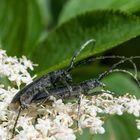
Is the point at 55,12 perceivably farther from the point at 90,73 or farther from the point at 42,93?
the point at 42,93

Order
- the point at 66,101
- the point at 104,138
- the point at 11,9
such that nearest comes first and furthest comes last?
the point at 66,101 < the point at 104,138 < the point at 11,9

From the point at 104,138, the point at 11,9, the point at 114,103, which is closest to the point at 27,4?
the point at 11,9

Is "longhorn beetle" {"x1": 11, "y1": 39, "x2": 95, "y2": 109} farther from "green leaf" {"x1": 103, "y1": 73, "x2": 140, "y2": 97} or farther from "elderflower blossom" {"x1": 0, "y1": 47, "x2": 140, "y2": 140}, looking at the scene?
"green leaf" {"x1": 103, "y1": 73, "x2": 140, "y2": 97}

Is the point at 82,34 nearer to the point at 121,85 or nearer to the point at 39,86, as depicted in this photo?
the point at 121,85

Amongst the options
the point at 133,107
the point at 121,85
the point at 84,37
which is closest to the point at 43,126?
the point at 133,107

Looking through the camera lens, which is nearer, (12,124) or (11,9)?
(12,124)

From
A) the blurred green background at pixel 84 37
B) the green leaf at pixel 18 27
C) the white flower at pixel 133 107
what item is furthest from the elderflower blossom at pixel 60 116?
the green leaf at pixel 18 27

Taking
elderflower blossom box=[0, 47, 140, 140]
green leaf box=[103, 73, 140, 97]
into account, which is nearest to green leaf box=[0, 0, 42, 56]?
green leaf box=[103, 73, 140, 97]
